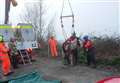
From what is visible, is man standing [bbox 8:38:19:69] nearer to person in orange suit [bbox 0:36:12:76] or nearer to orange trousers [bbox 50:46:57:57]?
person in orange suit [bbox 0:36:12:76]

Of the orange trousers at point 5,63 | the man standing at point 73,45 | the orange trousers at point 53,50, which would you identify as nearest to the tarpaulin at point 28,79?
the orange trousers at point 5,63

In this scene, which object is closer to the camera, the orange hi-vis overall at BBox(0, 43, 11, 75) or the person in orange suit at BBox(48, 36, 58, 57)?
the orange hi-vis overall at BBox(0, 43, 11, 75)

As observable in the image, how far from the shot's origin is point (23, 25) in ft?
86.4

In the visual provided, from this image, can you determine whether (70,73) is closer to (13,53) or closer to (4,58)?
(4,58)

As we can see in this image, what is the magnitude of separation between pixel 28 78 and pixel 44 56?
16221 millimetres

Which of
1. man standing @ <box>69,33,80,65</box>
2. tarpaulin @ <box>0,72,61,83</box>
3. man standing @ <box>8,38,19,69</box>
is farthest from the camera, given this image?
man standing @ <box>8,38,19,69</box>

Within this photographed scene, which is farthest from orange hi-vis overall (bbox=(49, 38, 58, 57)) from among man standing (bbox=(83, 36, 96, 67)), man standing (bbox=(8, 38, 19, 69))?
man standing (bbox=(83, 36, 96, 67))

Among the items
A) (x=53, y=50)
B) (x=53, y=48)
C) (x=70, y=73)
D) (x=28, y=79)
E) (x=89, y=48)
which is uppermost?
(x=89, y=48)

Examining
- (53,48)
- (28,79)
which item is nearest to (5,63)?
(28,79)

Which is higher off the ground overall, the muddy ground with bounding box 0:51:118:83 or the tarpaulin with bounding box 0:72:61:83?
the tarpaulin with bounding box 0:72:61:83

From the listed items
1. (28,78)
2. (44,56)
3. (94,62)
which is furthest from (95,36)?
(28,78)

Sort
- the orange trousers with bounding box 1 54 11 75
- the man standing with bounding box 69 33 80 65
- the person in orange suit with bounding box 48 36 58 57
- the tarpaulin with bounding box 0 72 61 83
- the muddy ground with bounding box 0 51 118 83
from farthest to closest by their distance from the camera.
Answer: the person in orange suit with bounding box 48 36 58 57, the man standing with bounding box 69 33 80 65, the orange trousers with bounding box 1 54 11 75, the muddy ground with bounding box 0 51 118 83, the tarpaulin with bounding box 0 72 61 83

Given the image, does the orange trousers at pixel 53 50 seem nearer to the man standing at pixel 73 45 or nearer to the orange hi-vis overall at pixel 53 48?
the orange hi-vis overall at pixel 53 48

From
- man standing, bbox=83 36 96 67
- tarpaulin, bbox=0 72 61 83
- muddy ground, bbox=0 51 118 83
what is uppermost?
man standing, bbox=83 36 96 67
